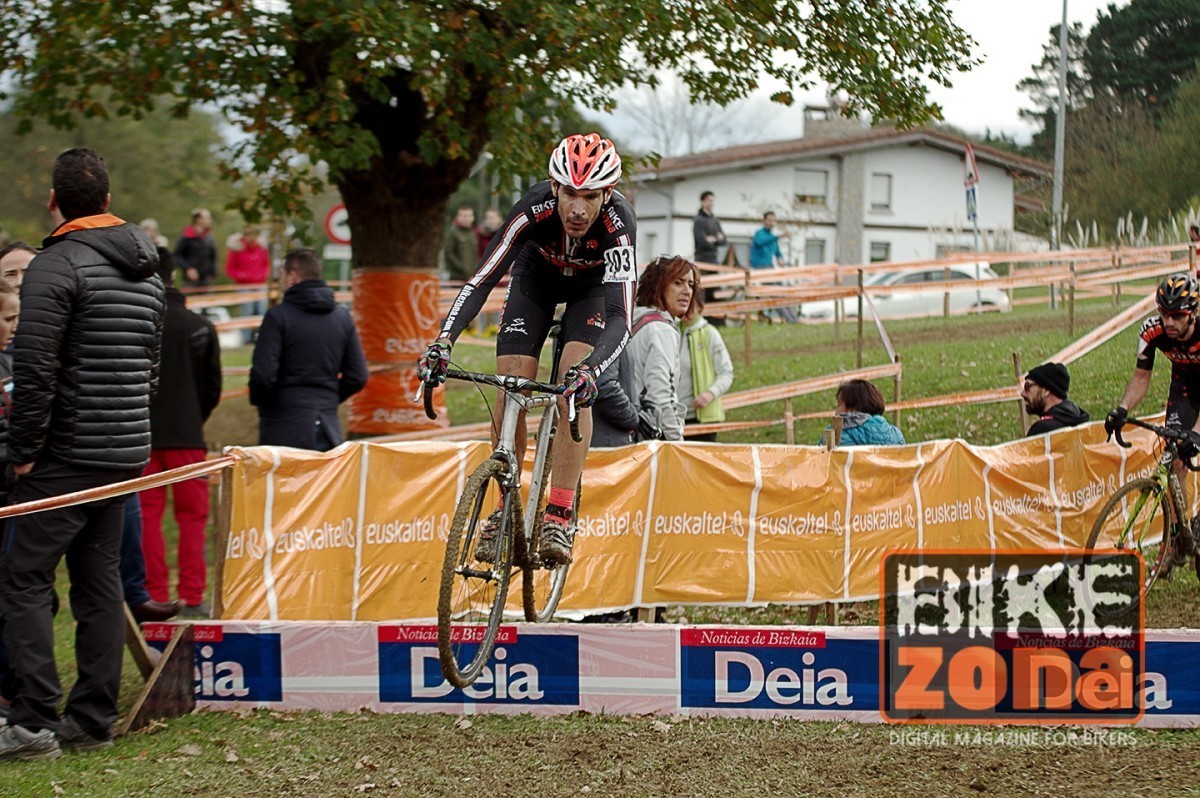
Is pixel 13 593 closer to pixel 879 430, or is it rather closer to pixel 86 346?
pixel 86 346

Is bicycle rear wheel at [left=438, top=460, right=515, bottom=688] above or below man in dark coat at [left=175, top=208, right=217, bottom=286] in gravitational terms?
below

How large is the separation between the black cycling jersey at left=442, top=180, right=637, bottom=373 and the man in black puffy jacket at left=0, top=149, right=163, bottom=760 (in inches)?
62.9

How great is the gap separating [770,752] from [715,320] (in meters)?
14.9

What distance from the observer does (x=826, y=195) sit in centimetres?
4412

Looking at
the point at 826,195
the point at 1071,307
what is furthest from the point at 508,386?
the point at 826,195

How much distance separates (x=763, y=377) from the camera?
14609 mm

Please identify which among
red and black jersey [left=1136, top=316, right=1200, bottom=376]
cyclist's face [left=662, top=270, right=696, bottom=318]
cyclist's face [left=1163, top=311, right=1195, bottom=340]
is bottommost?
red and black jersey [left=1136, top=316, right=1200, bottom=376]

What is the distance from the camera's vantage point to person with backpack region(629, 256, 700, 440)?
7879 millimetres

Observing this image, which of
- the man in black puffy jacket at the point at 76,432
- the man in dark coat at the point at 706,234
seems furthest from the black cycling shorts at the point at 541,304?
the man in dark coat at the point at 706,234

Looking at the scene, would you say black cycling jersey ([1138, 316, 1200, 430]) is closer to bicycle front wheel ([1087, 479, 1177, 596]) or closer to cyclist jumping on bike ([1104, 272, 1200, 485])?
cyclist jumping on bike ([1104, 272, 1200, 485])

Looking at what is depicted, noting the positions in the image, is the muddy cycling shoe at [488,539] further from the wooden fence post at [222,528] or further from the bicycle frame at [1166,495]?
the bicycle frame at [1166,495]

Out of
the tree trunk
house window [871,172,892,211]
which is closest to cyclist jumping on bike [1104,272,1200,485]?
the tree trunk

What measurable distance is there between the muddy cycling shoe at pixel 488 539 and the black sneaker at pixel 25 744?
217 cm

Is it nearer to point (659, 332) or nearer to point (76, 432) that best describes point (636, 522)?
point (659, 332)
